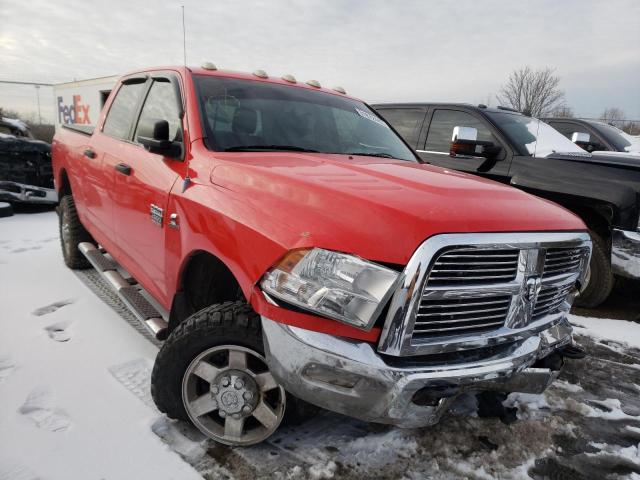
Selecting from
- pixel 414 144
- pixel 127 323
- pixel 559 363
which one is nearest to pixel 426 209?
pixel 559 363

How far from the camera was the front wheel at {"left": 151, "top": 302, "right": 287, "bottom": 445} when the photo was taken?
1.92 metres

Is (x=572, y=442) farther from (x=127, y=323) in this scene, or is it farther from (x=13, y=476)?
(x=127, y=323)

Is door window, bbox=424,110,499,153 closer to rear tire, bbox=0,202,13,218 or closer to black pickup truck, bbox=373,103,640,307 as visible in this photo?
black pickup truck, bbox=373,103,640,307

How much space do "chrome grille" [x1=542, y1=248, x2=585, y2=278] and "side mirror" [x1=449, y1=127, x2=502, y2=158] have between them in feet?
5.20

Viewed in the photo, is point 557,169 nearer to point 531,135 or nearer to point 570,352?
point 531,135

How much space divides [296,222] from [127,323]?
2.26 metres

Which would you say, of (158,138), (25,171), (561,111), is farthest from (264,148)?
(561,111)

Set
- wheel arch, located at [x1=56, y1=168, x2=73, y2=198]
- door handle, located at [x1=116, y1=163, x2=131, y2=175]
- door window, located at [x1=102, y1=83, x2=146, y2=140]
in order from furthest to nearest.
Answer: wheel arch, located at [x1=56, y1=168, x2=73, y2=198] → door window, located at [x1=102, y1=83, x2=146, y2=140] → door handle, located at [x1=116, y1=163, x2=131, y2=175]

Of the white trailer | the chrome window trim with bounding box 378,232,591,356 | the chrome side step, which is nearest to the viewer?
the chrome window trim with bounding box 378,232,591,356

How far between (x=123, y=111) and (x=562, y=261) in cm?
331

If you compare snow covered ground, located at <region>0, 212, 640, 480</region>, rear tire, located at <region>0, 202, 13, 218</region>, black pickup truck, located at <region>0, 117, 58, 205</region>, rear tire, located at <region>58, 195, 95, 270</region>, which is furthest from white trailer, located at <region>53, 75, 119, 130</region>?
snow covered ground, located at <region>0, 212, 640, 480</region>

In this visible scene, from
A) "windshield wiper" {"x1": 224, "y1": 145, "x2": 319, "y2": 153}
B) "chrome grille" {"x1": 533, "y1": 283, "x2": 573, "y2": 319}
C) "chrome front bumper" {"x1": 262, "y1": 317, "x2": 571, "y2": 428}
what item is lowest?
"chrome front bumper" {"x1": 262, "y1": 317, "x2": 571, "y2": 428}

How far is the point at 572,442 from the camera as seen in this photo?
7.66 feet

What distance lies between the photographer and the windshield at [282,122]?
2.56 meters
